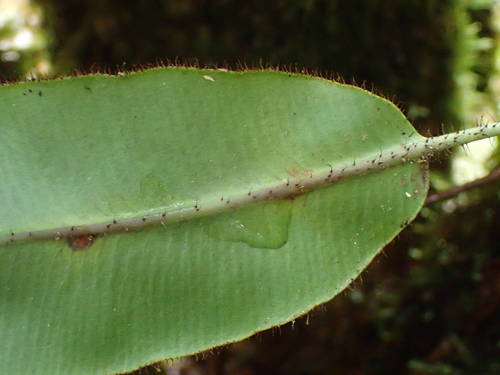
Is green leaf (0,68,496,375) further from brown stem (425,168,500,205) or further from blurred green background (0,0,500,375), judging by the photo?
blurred green background (0,0,500,375)

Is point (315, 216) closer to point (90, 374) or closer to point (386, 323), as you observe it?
point (90, 374)

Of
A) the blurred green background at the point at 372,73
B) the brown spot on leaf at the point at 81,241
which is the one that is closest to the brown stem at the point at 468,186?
the blurred green background at the point at 372,73

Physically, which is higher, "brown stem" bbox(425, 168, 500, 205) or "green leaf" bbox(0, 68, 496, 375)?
"green leaf" bbox(0, 68, 496, 375)

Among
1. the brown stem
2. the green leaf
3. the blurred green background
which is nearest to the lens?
the green leaf

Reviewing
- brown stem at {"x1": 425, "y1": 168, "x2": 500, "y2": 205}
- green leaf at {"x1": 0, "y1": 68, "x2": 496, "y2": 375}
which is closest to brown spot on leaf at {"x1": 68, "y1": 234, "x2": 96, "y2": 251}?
green leaf at {"x1": 0, "y1": 68, "x2": 496, "y2": 375}

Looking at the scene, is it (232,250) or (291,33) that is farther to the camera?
(291,33)

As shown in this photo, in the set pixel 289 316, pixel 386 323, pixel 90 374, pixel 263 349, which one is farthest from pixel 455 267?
pixel 90 374

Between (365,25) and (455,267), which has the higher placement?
(365,25)
